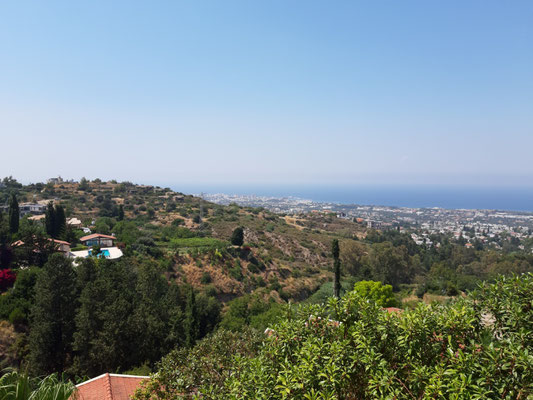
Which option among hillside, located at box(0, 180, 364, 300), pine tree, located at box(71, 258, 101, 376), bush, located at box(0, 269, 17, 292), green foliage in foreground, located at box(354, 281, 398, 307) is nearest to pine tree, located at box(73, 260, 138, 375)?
pine tree, located at box(71, 258, 101, 376)

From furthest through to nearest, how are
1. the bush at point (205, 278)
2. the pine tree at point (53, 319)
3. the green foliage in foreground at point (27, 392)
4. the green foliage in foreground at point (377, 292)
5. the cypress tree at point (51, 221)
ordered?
the cypress tree at point (51, 221), the bush at point (205, 278), the green foliage in foreground at point (377, 292), the pine tree at point (53, 319), the green foliage in foreground at point (27, 392)

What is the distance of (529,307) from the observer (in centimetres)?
502

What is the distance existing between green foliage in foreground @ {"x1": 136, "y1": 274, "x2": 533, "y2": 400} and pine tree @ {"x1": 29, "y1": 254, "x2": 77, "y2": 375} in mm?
13716

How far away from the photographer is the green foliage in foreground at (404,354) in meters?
4.09

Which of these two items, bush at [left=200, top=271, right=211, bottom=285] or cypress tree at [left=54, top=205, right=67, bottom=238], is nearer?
bush at [left=200, top=271, right=211, bottom=285]

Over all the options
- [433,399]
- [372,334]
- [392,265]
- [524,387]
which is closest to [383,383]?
[433,399]

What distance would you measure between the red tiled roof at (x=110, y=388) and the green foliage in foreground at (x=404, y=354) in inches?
253

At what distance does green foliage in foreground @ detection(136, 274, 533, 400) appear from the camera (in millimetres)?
4094

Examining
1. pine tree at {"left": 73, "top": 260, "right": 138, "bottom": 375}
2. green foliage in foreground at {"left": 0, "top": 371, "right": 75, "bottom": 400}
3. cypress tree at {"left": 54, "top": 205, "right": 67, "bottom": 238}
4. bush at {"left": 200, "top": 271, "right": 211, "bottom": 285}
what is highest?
green foliage in foreground at {"left": 0, "top": 371, "right": 75, "bottom": 400}

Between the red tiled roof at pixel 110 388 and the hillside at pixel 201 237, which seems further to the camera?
the hillside at pixel 201 237

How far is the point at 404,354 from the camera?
5.07 meters

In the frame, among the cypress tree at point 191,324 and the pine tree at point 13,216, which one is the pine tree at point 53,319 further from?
the pine tree at point 13,216

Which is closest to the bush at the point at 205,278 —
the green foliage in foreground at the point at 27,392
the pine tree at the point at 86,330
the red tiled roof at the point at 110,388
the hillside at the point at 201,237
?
the hillside at the point at 201,237

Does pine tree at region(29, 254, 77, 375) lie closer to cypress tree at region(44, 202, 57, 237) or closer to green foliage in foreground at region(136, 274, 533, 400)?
green foliage in foreground at region(136, 274, 533, 400)
